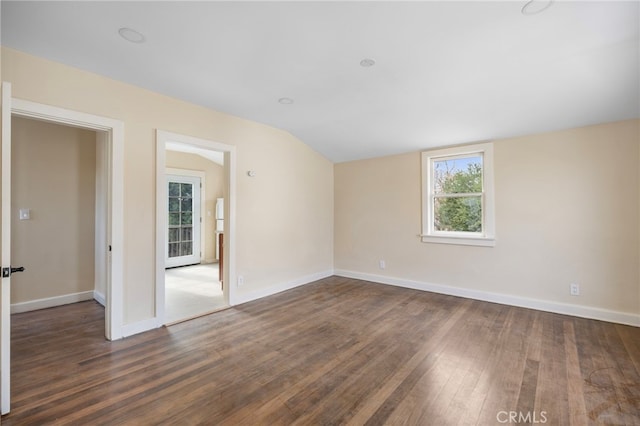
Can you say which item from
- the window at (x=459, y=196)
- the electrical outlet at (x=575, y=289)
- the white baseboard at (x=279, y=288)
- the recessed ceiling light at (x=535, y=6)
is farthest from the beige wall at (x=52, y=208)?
the electrical outlet at (x=575, y=289)

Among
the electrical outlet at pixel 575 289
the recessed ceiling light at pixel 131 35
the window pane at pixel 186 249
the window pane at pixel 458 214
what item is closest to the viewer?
the recessed ceiling light at pixel 131 35

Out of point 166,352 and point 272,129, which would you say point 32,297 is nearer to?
point 166,352

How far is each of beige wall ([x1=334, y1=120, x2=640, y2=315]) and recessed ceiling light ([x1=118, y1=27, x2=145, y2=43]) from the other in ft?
12.7

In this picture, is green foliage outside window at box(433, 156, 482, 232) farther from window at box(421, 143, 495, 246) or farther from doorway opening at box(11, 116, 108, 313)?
doorway opening at box(11, 116, 108, 313)

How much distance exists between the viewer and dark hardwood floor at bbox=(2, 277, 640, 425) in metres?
1.81

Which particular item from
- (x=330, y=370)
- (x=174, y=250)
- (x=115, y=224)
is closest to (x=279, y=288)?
(x=330, y=370)

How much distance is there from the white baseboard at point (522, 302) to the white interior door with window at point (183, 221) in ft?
14.5

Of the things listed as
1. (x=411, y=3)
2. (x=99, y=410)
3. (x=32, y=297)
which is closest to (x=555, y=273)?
(x=411, y=3)

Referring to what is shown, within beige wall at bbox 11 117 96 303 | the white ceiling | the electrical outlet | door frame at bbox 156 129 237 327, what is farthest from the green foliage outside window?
beige wall at bbox 11 117 96 303

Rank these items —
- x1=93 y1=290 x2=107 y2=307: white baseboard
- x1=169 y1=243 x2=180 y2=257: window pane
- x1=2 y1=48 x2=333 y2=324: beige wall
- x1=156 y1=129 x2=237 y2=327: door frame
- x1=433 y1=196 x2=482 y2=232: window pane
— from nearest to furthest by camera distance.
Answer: x1=2 y1=48 x2=333 y2=324: beige wall < x1=156 y1=129 x2=237 y2=327: door frame < x1=93 y1=290 x2=107 y2=307: white baseboard < x1=433 y1=196 x2=482 y2=232: window pane < x1=169 y1=243 x2=180 y2=257: window pane

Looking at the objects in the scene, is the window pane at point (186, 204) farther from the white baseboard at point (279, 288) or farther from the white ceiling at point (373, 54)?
the white ceiling at point (373, 54)

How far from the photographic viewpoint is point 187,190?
6980 mm

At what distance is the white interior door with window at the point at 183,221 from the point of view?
6625 millimetres

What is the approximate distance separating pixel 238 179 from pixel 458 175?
3.32m
